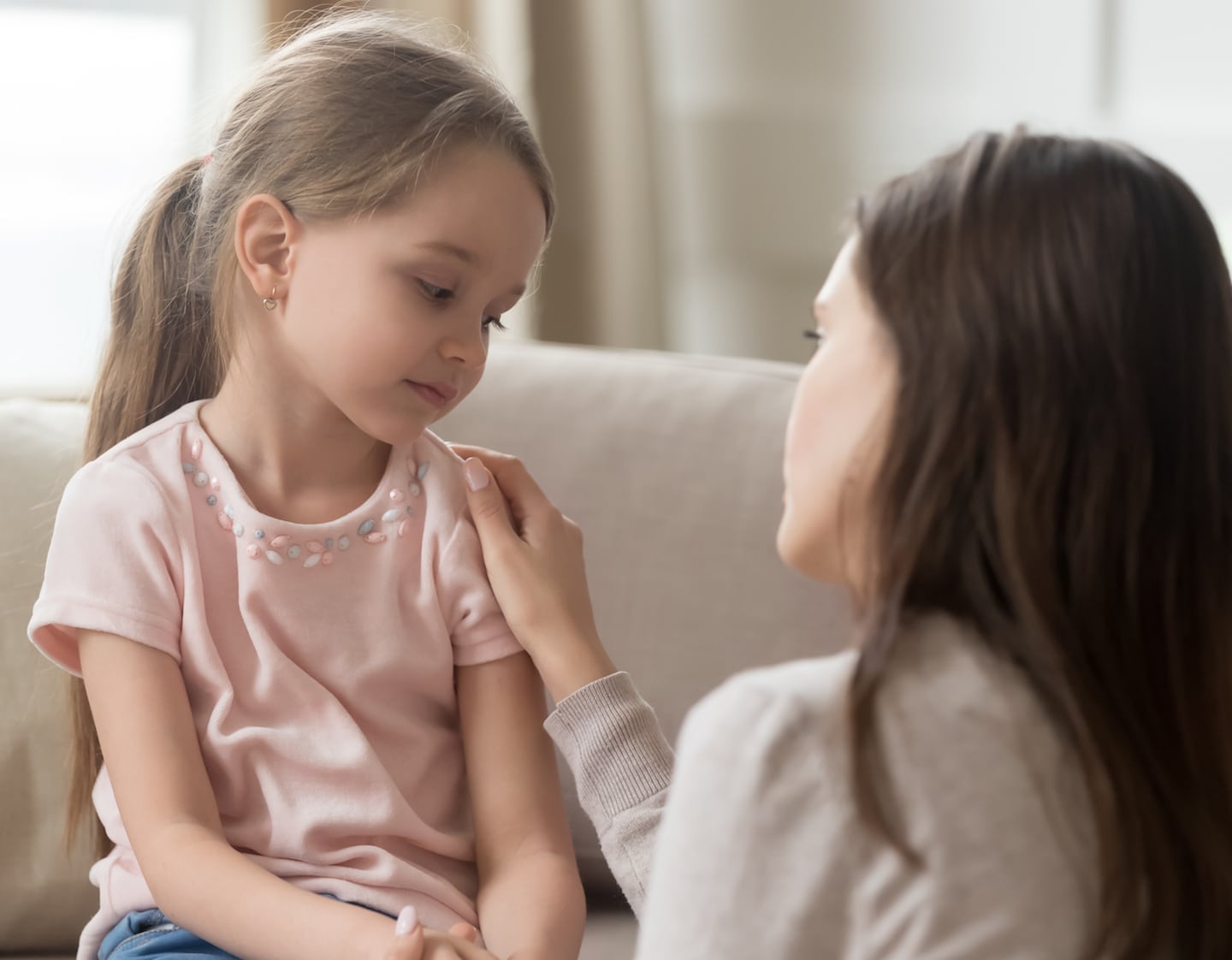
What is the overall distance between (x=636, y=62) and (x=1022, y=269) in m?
1.78

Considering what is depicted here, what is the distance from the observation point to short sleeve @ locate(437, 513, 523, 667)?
115 centimetres

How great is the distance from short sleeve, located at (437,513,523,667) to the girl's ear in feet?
0.79

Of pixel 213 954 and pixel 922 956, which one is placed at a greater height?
pixel 922 956

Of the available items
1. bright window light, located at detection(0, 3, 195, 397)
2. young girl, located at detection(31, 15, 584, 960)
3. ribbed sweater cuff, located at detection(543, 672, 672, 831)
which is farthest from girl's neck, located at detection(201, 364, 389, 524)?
bright window light, located at detection(0, 3, 195, 397)

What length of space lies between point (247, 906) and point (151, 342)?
0.49 metres

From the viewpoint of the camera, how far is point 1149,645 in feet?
2.43

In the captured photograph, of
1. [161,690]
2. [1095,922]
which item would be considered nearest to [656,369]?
[161,690]

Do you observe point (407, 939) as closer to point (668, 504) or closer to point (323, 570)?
point (323, 570)

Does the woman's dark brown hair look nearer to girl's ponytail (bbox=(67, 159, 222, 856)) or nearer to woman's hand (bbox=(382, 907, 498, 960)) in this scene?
woman's hand (bbox=(382, 907, 498, 960))

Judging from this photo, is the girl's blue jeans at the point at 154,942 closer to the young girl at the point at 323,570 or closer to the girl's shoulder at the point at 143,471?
the young girl at the point at 323,570

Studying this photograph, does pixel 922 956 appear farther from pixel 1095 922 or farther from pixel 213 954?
pixel 213 954

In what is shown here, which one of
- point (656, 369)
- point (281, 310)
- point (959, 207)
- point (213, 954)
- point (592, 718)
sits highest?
point (959, 207)

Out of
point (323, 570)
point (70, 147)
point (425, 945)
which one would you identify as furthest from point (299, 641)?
point (70, 147)

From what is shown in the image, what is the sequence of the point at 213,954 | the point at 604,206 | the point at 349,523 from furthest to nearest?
the point at 604,206 → the point at 349,523 → the point at 213,954
